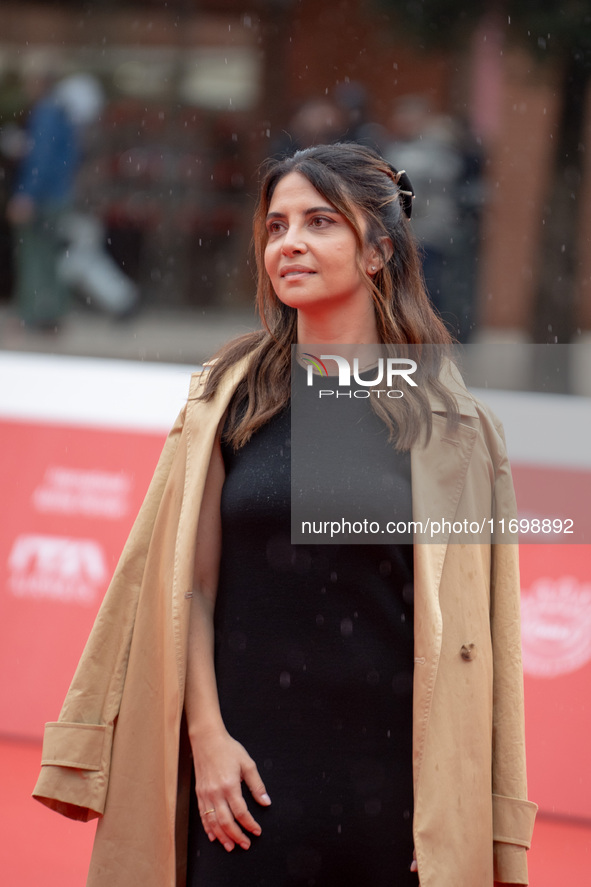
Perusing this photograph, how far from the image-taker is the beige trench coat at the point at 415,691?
224 cm

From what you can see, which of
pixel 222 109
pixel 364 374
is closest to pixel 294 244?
pixel 364 374

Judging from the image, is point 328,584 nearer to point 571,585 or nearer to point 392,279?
point 392,279

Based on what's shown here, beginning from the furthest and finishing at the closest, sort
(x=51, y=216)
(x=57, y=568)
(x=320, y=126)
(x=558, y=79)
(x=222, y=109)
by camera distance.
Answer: (x=222, y=109)
(x=51, y=216)
(x=320, y=126)
(x=558, y=79)
(x=57, y=568)

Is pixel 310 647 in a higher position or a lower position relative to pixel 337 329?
lower

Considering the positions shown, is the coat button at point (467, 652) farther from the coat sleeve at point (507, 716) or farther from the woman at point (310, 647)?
the coat sleeve at point (507, 716)

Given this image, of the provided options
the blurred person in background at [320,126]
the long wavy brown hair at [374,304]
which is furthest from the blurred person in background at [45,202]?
the long wavy brown hair at [374,304]

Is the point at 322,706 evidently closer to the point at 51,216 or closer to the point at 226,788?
the point at 226,788

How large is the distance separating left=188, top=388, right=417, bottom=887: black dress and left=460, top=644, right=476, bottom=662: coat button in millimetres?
112

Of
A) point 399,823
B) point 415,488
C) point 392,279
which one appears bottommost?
point 399,823

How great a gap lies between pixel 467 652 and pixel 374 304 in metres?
0.81

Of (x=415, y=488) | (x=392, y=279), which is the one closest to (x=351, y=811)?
(x=415, y=488)

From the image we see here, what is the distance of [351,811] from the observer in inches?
87.5

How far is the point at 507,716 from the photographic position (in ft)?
7.79

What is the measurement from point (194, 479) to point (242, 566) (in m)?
0.22
